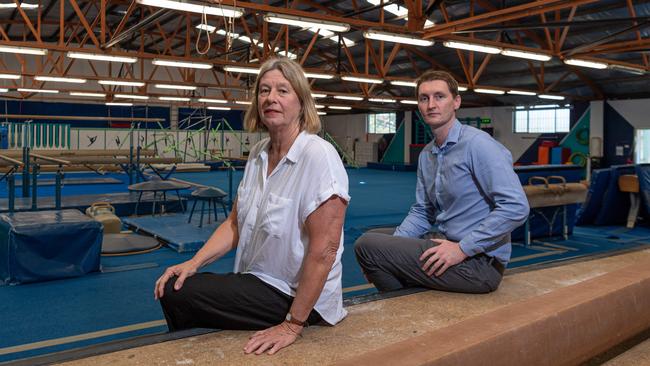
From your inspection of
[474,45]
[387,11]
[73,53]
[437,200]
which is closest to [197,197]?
[73,53]

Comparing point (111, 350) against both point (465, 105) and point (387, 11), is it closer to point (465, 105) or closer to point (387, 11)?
point (387, 11)

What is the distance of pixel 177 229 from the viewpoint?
24.7 ft

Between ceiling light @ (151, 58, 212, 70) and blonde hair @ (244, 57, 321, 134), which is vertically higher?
ceiling light @ (151, 58, 212, 70)

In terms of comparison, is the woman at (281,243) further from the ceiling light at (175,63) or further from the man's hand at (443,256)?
the ceiling light at (175,63)

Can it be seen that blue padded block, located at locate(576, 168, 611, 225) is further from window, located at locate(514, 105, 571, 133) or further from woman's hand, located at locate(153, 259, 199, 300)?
window, located at locate(514, 105, 571, 133)

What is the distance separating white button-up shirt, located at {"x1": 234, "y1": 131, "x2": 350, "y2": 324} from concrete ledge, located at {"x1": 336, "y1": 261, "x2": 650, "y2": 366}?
0.53 metres

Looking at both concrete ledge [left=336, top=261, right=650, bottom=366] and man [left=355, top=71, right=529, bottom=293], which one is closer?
concrete ledge [left=336, top=261, right=650, bottom=366]

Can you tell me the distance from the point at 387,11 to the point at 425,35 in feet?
17.5

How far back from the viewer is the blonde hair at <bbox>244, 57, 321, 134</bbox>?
1.88m

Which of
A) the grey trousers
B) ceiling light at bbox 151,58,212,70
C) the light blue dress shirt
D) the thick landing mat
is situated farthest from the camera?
ceiling light at bbox 151,58,212,70

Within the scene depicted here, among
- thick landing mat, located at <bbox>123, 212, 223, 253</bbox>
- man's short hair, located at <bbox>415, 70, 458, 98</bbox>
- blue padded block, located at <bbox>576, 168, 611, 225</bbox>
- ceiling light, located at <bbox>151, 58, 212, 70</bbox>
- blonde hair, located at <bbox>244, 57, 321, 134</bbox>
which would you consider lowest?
thick landing mat, located at <bbox>123, 212, 223, 253</bbox>

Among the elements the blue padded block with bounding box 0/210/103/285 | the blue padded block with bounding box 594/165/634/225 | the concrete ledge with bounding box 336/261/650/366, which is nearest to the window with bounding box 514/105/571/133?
the blue padded block with bounding box 594/165/634/225

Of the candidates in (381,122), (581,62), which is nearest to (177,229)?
(581,62)

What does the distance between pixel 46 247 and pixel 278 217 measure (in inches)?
169
